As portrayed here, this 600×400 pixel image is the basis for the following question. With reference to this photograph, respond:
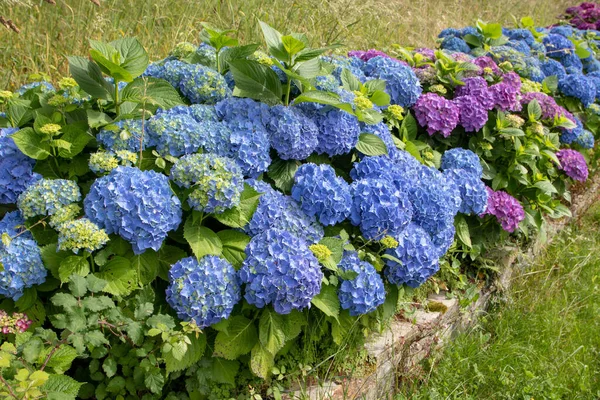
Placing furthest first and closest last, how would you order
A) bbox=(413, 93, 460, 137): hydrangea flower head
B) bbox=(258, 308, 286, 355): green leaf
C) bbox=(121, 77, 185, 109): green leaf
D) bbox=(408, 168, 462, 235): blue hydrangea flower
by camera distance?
1. bbox=(413, 93, 460, 137): hydrangea flower head
2. bbox=(408, 168, 462, 235): blue hydrangea flower
3. bbox=(121, 77, 185, 109): green leaf
4. bbox=(258, 308, 286, 355): green leaf

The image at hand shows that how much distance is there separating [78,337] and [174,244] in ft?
1.86

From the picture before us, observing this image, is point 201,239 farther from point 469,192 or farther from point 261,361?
point 469,192

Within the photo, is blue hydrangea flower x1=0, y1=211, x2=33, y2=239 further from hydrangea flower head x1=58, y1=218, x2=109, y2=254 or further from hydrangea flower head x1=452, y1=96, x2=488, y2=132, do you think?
hydrangea flower head x1=452, y1=96, x2=488, y2=132

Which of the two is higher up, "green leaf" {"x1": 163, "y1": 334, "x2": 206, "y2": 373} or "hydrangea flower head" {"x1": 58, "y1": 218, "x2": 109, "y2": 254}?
"hydrangea flower head" {"x1": 58, "y1": 218, "x2": 109, "y2": 254}

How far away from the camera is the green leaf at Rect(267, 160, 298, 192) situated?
7.54ft

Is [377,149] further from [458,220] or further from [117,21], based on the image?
[117,21]

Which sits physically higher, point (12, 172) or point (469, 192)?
point (12, 172)

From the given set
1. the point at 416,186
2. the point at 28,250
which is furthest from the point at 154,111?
the point at 416,186

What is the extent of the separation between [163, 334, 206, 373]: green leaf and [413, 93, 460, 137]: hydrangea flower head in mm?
1798

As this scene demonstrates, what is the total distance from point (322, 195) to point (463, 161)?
116 centimetres

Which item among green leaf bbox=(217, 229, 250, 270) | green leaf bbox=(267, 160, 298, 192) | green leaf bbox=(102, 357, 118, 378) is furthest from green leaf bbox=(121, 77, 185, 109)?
green leaf bbox=(102, 357, 118, 378)

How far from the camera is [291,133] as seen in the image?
2.24 metres

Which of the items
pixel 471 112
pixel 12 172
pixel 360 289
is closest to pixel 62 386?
pixel 12 172

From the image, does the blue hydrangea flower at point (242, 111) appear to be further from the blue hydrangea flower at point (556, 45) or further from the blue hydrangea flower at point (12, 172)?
the blue hydrangea flower at point (556, 45)
